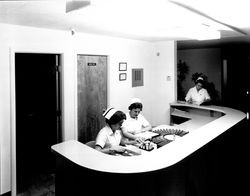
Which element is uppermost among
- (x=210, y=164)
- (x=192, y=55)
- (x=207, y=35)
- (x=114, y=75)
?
(x=192, y=55)

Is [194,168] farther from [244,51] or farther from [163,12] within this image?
[244,51]

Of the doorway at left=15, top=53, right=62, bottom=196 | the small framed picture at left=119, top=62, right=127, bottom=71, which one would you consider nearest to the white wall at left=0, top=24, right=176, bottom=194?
the small framed picture at left=119, top=62, right=127, bottom=71

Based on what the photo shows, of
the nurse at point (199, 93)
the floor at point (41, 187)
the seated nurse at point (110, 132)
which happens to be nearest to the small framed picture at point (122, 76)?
the nurse at point (199, 93)

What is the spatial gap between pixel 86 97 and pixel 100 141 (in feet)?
6.05

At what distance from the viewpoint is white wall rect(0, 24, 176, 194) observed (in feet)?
11.4

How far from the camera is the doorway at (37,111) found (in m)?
4.30

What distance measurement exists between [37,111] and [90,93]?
1.07 m

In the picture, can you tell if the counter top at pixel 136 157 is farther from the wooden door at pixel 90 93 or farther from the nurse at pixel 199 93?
the nurse at pixel 199 93

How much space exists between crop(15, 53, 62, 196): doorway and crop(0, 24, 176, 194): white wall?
0.23m

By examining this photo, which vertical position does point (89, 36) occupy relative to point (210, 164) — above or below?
above

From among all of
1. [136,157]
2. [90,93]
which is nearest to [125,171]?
[136,157]

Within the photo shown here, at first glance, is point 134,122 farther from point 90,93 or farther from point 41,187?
point 41,187

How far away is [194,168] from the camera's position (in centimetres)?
270

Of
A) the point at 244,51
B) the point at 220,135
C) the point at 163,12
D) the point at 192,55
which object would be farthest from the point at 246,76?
the point at 163,12
